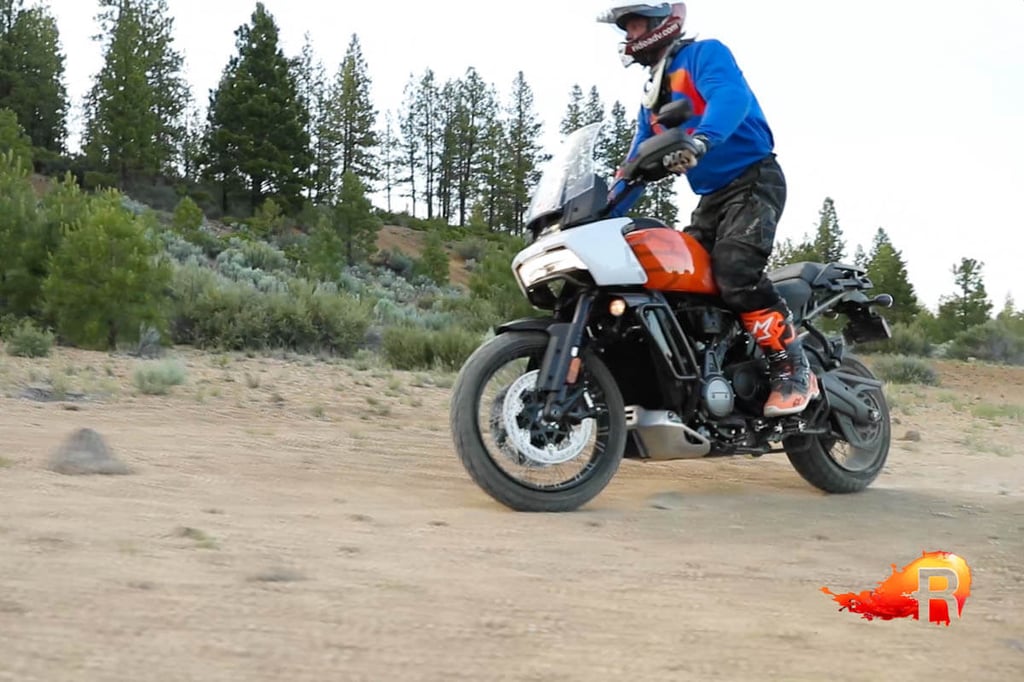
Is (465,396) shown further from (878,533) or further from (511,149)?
(511,149)

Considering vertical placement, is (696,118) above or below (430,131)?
below

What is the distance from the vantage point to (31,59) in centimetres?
4994

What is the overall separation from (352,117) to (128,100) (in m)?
17.1

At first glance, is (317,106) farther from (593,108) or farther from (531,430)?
(531,430)

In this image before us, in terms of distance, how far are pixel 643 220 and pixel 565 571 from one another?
6.66 feet

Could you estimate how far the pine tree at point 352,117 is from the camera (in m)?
63.0

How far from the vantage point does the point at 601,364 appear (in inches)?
180

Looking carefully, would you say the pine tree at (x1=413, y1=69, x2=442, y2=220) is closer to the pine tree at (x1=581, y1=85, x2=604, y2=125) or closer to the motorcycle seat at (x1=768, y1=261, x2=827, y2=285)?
the pine tree at (x1=581, y1=85, x2=604, y2=125)

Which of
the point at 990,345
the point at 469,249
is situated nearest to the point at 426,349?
the point at 990,345

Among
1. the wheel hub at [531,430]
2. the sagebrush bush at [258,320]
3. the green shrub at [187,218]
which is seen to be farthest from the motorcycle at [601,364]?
the green shrub at [187,218]

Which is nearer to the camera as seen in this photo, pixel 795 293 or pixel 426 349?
pixel 795 293

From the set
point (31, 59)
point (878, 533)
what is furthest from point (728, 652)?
point (31, 59)

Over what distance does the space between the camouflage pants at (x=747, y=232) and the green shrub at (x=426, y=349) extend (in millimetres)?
8876

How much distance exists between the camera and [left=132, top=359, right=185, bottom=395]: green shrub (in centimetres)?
802
